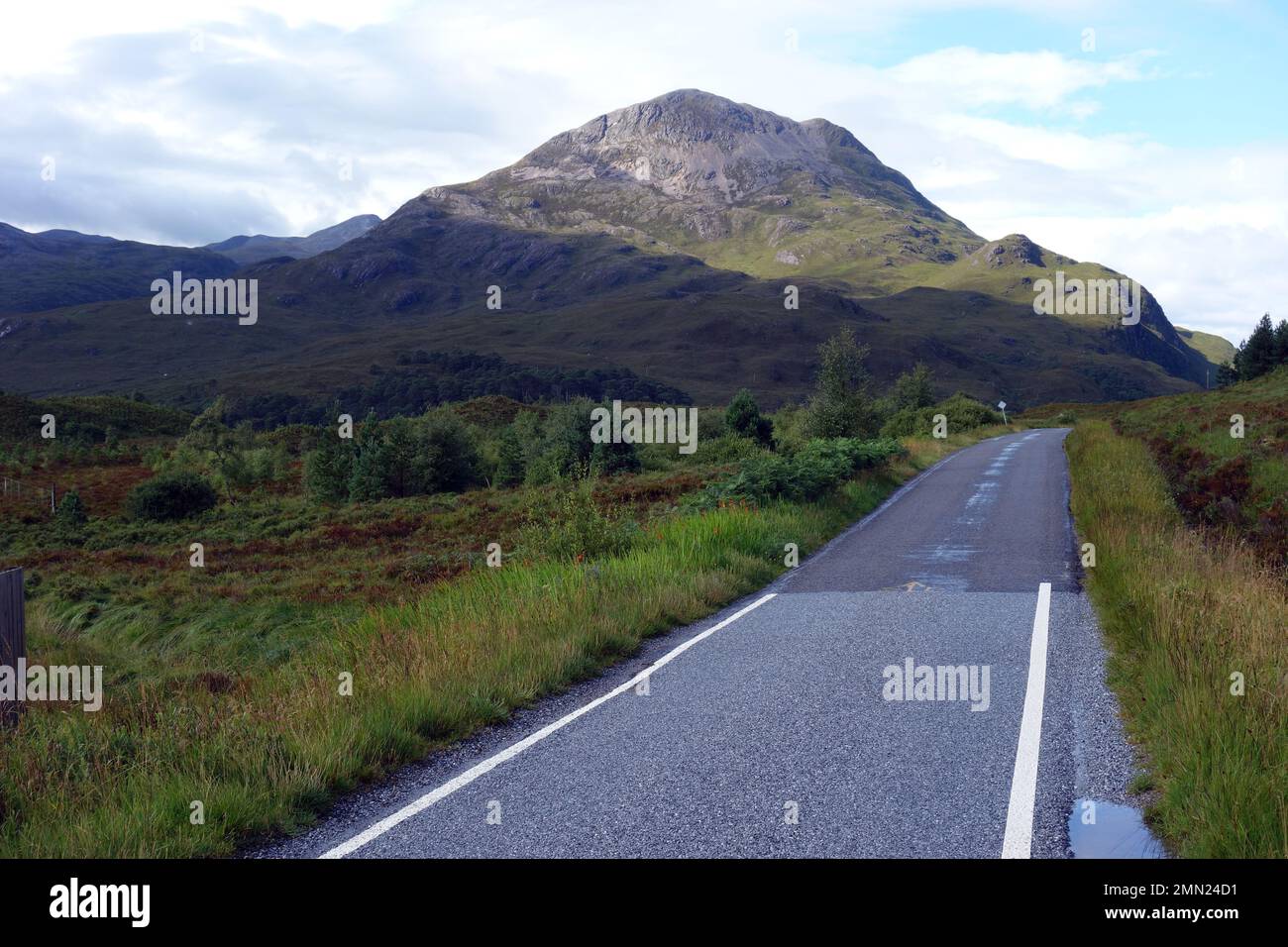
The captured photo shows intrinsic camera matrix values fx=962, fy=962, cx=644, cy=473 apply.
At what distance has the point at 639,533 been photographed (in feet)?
48.6

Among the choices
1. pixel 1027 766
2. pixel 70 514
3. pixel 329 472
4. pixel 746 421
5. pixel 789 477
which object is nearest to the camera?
pixel 1027 766

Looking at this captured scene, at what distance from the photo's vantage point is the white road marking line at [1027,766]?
4473mm

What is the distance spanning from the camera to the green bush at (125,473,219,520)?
41188mm

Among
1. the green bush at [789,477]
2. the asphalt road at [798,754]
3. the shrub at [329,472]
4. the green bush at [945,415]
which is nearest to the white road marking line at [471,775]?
the asphalt road at [798,754]

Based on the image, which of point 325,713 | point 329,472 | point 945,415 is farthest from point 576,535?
point 945,415

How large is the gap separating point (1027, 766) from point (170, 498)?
43.1m

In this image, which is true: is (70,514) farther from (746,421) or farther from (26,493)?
(746,421)

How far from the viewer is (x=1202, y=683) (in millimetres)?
→ 5895

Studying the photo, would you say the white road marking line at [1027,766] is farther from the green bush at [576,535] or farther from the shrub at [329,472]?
the shrub at [329,472]

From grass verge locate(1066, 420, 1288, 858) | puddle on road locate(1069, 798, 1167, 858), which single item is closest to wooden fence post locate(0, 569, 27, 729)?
puddle on road locate(1069, 798, 1167, 858)
